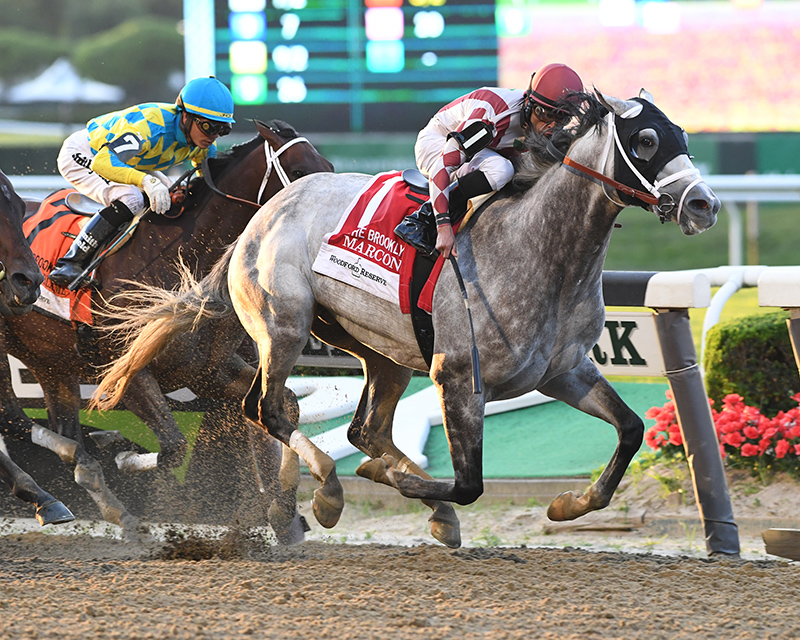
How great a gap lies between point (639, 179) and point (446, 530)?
151 cm

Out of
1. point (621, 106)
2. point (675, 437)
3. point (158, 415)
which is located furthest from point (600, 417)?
point (158, 415)

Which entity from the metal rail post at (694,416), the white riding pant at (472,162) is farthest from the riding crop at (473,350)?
the metal rail post at (694,416)

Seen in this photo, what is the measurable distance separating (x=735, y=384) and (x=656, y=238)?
530 inches

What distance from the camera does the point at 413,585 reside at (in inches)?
138

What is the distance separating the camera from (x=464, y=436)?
3689 millimetres

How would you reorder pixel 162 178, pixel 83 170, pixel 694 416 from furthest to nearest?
pixel 162 178 → pixel 83 170 → pixel 694 416

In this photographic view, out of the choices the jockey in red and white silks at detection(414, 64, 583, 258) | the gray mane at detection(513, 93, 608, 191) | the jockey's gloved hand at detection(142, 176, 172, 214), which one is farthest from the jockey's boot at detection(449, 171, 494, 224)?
the jockey's gloved hand at detection(142, 176, 172, 214)

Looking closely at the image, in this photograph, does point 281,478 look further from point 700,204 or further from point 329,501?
point 700,204

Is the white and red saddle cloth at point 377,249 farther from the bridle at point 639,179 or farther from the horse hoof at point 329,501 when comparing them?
the horse hoof at point 329,501

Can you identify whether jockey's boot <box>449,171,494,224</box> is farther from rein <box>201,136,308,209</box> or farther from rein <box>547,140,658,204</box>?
rein <box>201,136,308,209</box>

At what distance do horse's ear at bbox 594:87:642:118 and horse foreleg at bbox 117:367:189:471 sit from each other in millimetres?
2359

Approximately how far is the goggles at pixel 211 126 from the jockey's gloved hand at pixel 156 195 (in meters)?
0.31

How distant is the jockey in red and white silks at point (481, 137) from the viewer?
3725 mm

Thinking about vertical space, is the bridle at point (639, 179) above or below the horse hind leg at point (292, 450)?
above
